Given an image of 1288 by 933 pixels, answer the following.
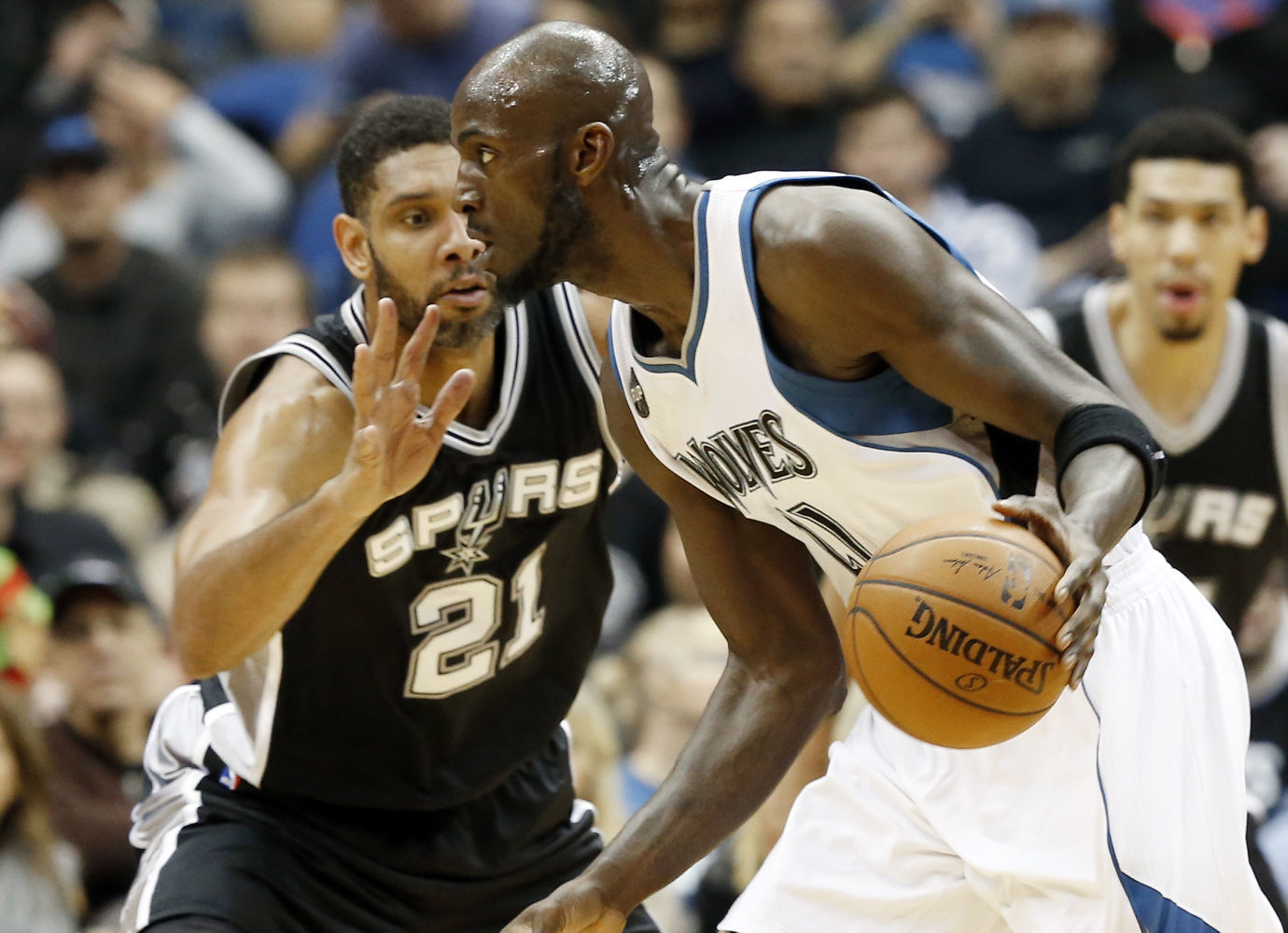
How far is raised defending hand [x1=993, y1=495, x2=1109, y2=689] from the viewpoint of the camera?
251 cm

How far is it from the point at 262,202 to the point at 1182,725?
21.1 ft

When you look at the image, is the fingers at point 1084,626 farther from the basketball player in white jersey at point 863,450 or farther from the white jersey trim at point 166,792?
the white jersey trim at point 166,792

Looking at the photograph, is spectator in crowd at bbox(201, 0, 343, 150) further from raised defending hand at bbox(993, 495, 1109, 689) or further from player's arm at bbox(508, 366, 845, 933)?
raised defending hand at bbox(993, 495, 1109, 689)

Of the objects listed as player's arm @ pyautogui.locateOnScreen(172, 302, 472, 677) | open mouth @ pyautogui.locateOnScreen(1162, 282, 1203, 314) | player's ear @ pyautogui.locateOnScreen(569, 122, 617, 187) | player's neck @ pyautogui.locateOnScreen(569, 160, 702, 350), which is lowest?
player's arm @ pyautogui.locateOnScreen(172, 302, 472, 677)

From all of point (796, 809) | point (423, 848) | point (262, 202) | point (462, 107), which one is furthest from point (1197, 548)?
point (262, 202)

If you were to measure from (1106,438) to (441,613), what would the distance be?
1707 millimetres

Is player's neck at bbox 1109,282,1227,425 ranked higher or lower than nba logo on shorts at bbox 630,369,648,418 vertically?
lower

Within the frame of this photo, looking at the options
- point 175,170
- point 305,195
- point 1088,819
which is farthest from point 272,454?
point 175,170

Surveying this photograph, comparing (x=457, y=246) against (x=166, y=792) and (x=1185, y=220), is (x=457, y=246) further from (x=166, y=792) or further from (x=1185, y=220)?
(x=1185, y=220)

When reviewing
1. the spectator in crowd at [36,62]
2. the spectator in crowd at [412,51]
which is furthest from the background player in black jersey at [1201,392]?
the spectator in crowd at [36,62]

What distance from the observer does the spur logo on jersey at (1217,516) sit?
506 centimetres

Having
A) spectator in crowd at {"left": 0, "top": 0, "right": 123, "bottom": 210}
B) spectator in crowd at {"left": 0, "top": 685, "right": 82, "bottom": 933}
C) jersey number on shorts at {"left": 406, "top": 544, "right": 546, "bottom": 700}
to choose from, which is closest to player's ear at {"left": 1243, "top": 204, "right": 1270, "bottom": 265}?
jersey number on shorts at {"left": 406, "top": 544, "right": 546, "bottom": 700}

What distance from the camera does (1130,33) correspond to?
343 inches

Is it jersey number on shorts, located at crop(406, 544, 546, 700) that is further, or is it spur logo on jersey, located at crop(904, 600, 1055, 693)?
jersey number on shorts, located at crop(406, 544, 546, 700)
